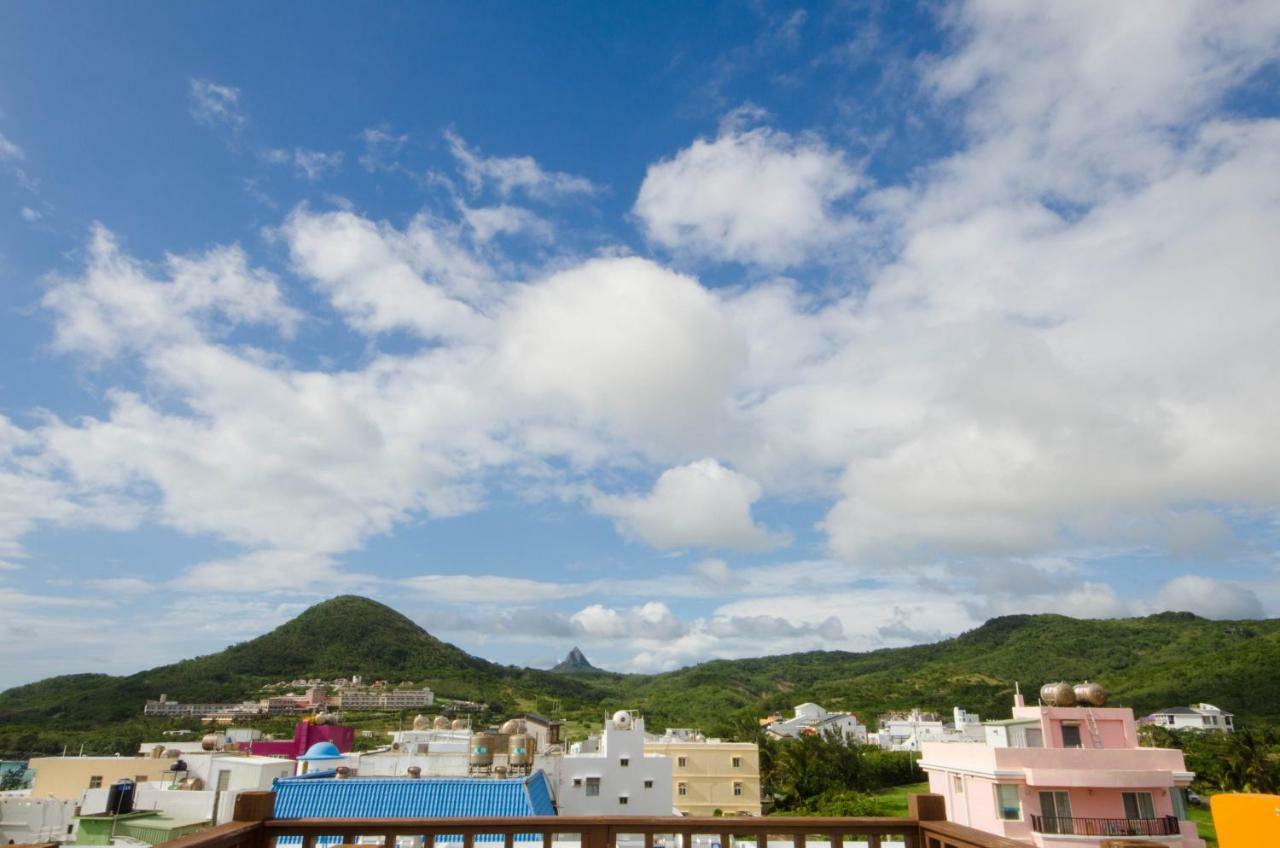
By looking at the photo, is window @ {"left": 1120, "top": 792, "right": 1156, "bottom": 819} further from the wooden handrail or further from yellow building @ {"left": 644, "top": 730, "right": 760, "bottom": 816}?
yellow building @ {"left": 644, "top": 730, "right": 760, "bottom": 816}

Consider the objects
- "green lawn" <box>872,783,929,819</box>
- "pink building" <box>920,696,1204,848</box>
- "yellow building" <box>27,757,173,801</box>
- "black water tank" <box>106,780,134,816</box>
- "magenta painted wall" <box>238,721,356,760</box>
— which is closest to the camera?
"pink building" <box>920,696,1204,848</box>

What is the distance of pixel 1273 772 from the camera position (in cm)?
3114

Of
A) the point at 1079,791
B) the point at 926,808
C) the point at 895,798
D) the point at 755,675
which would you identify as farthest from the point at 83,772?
the point at 755,675

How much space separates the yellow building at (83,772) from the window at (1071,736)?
25359 mm

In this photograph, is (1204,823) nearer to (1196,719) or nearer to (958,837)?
(1196,719)

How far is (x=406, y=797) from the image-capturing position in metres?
18.7

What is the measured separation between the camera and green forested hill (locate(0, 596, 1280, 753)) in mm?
58938

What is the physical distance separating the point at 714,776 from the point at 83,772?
21.9m

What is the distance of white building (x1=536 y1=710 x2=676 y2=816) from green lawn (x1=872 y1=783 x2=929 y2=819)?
1228 cm

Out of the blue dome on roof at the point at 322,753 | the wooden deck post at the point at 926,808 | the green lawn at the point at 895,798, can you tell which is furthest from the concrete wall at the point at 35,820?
the green lawn at the point at 895,798

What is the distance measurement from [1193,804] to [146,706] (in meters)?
72.0

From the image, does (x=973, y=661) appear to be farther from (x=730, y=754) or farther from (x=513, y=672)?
(x=730, y=754)

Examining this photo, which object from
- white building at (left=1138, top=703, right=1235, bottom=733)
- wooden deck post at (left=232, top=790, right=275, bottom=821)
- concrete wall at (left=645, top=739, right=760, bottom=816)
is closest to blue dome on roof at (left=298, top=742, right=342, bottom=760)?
concrete wall at (left=645, top=739, right=760, bottom=816)

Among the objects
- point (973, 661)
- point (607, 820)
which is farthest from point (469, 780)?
point (973, 661)
